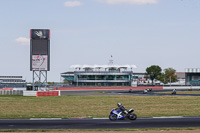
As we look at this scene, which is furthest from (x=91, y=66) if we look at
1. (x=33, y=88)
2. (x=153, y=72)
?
(x=33, y=88)

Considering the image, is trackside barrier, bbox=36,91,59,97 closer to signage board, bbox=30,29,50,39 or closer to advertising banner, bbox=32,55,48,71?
advertising banner, bbox=32,55,48,71

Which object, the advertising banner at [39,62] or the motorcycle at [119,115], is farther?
the advertising banner at [39,62]

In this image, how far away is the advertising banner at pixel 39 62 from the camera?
60.9 m

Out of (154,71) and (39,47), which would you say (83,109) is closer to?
(39,47)

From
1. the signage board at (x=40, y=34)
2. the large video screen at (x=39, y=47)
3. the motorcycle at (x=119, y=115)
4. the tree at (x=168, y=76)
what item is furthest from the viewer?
the tree at (x=168, y=76)

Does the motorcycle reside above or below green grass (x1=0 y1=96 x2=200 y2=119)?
above

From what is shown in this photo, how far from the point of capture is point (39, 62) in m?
61.0

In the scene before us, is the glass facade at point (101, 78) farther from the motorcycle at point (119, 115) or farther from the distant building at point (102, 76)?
the motorcycle at point (119, 115)

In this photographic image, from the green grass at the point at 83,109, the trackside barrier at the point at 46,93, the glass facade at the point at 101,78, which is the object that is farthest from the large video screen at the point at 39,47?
the glass facade at the point at 101,78

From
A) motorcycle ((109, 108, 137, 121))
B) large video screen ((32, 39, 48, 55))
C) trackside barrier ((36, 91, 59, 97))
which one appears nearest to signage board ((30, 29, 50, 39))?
large video screen ((32, 39, 48, 55))

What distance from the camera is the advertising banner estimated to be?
60938 millimetres

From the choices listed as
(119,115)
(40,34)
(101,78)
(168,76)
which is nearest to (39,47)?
(40,34)

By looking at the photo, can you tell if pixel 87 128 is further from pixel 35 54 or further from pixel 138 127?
pixel 35 54

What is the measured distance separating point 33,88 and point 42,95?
4.32 metres
